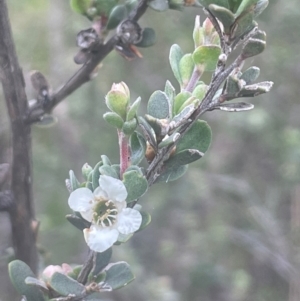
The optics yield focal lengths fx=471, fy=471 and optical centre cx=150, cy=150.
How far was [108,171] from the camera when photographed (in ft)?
1.41

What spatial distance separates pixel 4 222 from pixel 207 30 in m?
1.36

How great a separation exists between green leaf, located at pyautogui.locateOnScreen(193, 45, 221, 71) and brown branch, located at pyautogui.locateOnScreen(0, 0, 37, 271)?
0.22 meters

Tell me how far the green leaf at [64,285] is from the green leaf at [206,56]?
0.25 metres

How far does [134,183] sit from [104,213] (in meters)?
0.07

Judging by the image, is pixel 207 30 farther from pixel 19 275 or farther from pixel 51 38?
pixel 51 38

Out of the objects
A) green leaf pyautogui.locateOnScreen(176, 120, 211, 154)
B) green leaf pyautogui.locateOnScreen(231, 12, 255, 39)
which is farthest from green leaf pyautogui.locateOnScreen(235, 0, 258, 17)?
green leaf pyautogui.locateOnScreen(176, 120, 211, 154)

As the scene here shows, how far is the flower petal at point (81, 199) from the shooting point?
42cm

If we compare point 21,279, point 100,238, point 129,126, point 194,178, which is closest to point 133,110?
point 129,126

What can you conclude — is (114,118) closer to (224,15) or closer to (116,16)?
(224,15)

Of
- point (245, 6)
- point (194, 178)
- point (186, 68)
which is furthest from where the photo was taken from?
point (194, 178)

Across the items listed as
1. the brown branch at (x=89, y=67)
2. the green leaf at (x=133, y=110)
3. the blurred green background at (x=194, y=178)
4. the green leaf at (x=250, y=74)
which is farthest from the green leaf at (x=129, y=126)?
the blurred green background at (x=194, y=178)

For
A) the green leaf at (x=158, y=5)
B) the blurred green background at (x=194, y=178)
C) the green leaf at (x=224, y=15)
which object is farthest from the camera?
the blurred green background at (x=194, y=178)

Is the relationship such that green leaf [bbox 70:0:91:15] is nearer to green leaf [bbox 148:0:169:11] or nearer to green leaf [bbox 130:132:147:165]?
green leaf [bbox 148:0:169:11]

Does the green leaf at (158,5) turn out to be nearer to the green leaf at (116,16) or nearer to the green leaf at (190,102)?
the green leaf at (116,16)
